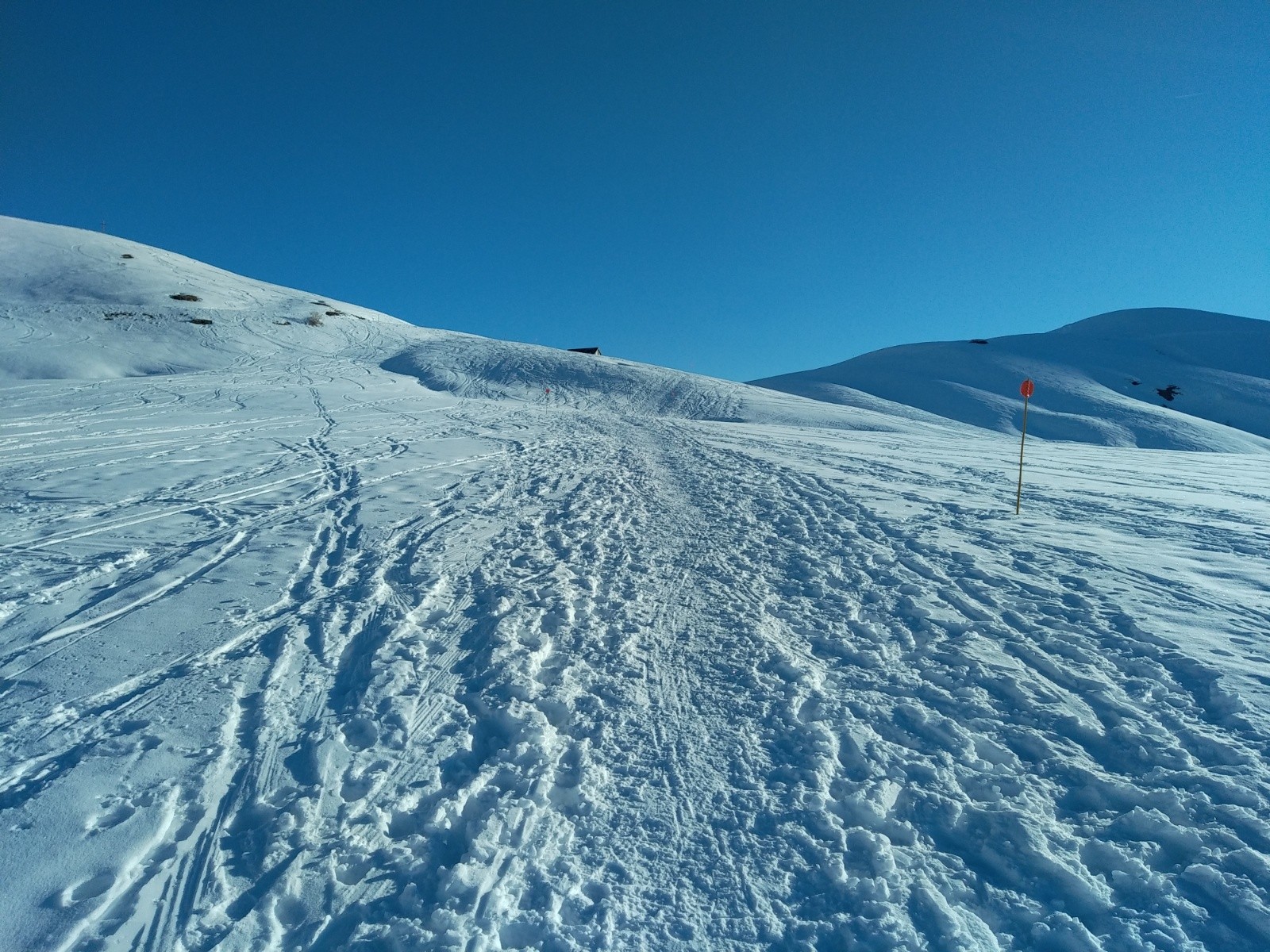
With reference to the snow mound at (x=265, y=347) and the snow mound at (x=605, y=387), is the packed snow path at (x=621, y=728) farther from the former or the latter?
the snow mound at (x=265, y=347)

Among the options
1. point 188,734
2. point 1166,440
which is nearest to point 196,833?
point 188,734

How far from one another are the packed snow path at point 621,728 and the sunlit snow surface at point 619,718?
0.07 ft

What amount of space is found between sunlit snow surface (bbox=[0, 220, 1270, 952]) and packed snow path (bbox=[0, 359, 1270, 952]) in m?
0.02

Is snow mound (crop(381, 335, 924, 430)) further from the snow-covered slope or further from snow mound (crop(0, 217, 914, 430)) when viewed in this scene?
the snow-covered slope

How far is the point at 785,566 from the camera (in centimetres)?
744

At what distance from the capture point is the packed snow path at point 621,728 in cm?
296

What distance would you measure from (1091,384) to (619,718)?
47.2m

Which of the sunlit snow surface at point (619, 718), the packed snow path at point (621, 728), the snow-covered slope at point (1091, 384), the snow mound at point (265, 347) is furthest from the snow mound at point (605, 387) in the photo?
the packed snow path at point (621, 728)

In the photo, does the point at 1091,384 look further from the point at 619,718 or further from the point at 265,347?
the point at 265,347

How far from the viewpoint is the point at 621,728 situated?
4.30 metres

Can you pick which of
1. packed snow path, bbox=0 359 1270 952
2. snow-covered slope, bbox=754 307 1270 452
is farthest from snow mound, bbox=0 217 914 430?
packed snow path, bbox=0 359 1270 952

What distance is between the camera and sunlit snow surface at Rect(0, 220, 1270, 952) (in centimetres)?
296

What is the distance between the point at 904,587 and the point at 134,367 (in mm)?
31635

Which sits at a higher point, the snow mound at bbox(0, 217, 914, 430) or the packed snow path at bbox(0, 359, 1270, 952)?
the snow mound at bbox(0, 217, 914, 430)
